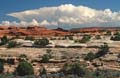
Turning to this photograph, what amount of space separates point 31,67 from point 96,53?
39.2ft

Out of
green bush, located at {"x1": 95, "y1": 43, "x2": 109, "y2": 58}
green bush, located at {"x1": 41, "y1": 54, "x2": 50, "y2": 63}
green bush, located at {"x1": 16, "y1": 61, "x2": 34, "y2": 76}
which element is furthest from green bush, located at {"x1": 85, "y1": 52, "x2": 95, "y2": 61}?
green bush, located at {"x1": 16, "y1": 61, "x2": 34, "y2": 76}

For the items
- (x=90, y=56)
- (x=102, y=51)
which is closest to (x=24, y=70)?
(x=90, y=56)

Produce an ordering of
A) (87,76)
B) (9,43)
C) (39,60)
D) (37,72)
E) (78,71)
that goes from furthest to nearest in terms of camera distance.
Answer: (9,43)
(39,60)
(37,72)
(78,71)
(87,76)

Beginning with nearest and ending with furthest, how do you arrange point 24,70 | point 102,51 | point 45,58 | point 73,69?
point 73,69 → point 24,70 → point 45,58 → point 102,51

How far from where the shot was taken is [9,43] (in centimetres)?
7538

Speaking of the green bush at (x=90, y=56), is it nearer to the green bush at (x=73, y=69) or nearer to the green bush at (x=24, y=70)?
the green bush at (x=73, y=69)

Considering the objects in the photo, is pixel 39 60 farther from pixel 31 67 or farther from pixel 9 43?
pixel 9 43

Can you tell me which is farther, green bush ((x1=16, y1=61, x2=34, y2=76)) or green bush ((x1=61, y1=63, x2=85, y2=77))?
green bush ((x1=16, y1=61, x2=34, y2=76))

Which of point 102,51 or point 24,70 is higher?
point 102,51

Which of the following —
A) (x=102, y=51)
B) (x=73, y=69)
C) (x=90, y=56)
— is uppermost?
(x=102, y=51)

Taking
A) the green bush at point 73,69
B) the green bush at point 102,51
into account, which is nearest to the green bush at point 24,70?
the green bush at point 73,69

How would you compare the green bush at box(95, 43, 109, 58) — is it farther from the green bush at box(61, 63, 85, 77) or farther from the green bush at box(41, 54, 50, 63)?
the green bush at box(61, 63, 85, 77)

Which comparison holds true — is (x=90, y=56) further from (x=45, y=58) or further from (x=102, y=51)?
(x=45, y=58)

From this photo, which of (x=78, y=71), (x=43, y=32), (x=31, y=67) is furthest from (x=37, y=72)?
(x=43, y=32)
